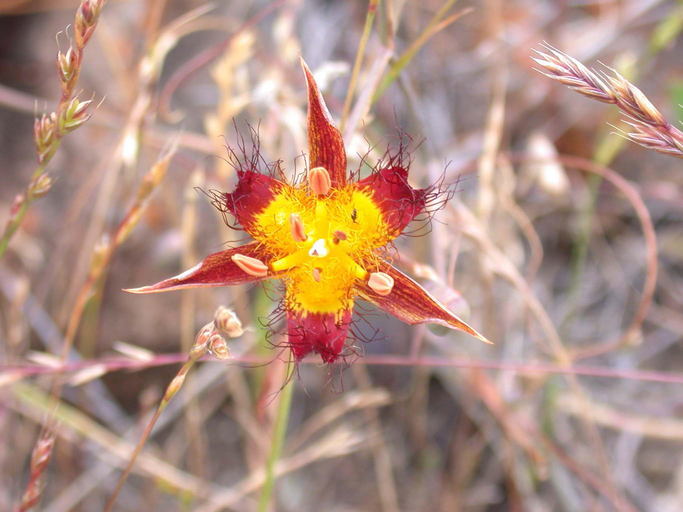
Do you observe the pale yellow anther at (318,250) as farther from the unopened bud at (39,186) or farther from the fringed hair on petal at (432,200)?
the unopened bud at (39,186)

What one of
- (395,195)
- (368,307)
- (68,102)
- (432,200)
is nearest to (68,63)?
(68,102)

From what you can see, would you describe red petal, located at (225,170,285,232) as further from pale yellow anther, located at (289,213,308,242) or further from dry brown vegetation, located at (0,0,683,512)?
dry brown vegetation, located at (0,0,683,512)

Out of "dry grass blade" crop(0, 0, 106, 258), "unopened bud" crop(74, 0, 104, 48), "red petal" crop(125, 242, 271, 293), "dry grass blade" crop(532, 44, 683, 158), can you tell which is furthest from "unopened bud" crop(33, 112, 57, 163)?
"dry grass blade" crop(532, 44, 683, 158)

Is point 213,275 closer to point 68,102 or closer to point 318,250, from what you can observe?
point 318,250

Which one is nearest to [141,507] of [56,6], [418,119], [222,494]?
[222,494]

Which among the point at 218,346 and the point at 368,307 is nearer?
the point at 218,346

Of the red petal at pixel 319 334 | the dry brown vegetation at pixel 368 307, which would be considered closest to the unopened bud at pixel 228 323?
the red petal at pixel 319 334
